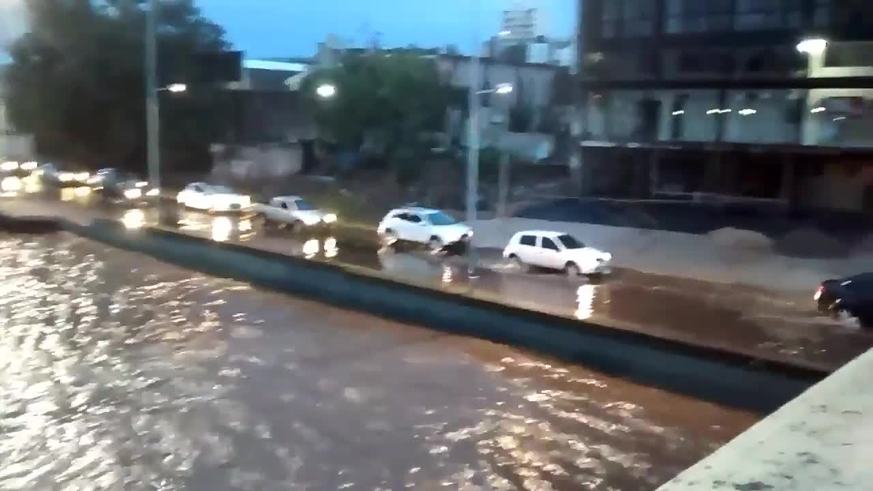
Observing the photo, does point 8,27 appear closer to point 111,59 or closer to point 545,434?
point 111,59

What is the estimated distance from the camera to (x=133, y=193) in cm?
896

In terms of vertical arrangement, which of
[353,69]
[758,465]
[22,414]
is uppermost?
[353,69]

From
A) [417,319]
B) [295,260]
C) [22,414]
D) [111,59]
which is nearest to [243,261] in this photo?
[295,260]

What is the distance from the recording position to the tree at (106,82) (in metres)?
8.99

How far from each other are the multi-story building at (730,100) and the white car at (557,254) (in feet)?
3.04

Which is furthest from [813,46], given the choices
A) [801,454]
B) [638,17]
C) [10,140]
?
[10,140]

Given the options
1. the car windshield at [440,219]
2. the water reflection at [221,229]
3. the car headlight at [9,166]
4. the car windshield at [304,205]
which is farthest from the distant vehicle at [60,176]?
the car windshield at [440,219]

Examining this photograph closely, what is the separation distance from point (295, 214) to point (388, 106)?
44.8 inches

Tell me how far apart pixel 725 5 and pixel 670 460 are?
4048 mm

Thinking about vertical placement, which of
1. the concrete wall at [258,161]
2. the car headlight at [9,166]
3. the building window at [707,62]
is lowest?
the car headlight at [9,166]

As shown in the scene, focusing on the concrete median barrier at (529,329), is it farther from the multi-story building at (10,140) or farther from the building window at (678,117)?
the multi-story building at (10,140)

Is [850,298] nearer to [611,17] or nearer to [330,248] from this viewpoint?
[611,17]

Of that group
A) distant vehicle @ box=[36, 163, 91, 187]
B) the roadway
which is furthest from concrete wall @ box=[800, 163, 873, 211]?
distant vehicle @ box=[36, 163, 91, 187]

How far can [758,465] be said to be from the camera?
0.80m
